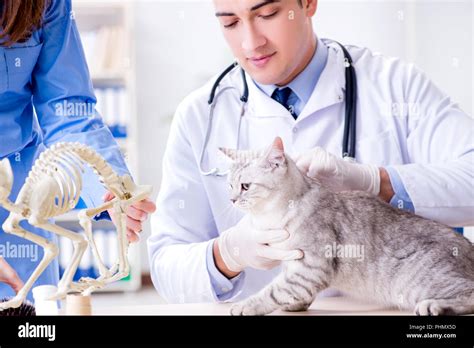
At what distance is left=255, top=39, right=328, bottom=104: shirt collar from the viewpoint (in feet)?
4.46

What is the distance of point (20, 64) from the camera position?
4.08 feet

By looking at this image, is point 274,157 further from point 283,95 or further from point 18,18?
point 18,18

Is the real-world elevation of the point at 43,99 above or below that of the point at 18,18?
below

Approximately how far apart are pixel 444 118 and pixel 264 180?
0.42 meters

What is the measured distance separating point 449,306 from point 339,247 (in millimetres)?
195

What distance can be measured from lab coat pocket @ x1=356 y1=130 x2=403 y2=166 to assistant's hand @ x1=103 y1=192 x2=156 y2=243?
44cm

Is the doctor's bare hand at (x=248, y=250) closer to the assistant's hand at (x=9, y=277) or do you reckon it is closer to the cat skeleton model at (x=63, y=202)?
the cat skeleton model at (x=63, y=202)

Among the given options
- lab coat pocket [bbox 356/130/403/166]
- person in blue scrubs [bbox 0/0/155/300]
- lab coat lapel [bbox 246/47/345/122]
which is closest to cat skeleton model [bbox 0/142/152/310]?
person in blue scrubs [bbox 0/0/155/300]

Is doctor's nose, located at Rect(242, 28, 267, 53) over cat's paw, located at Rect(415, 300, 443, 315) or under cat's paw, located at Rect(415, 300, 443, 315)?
over

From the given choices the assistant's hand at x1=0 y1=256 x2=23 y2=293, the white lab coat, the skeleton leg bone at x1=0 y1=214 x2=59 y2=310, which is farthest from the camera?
the white lab coat

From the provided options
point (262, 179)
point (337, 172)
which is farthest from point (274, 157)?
point (337, 172)

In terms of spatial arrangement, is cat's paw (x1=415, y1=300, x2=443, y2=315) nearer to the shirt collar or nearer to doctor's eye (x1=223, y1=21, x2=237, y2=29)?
the shirt collar
